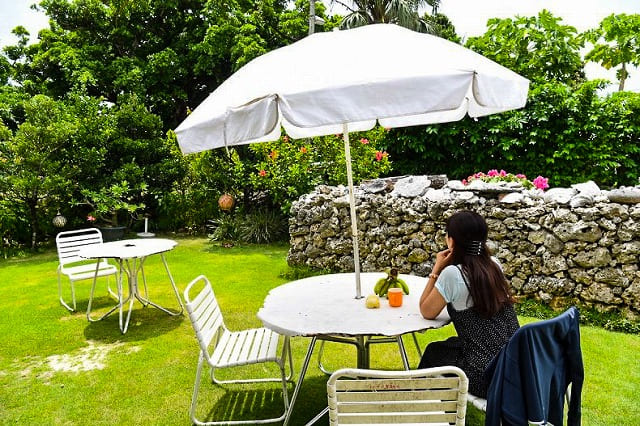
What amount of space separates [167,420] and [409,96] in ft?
8.86

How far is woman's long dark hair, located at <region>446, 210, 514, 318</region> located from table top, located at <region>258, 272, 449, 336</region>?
262mm

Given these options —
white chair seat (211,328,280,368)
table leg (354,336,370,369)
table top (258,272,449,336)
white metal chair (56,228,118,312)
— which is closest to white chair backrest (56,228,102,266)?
white metal chair (56,228,118,312)

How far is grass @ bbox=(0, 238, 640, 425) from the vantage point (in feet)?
11.1

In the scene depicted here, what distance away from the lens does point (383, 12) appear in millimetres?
15180

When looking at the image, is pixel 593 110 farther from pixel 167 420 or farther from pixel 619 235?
pixel 167 420

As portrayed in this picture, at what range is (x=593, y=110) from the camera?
8586 millimetres

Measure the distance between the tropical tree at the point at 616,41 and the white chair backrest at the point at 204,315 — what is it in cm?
1205

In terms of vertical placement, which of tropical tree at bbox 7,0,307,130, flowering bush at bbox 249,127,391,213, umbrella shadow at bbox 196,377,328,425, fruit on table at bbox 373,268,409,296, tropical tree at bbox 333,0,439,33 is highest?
tropical tree at bbox 333,0,439,33

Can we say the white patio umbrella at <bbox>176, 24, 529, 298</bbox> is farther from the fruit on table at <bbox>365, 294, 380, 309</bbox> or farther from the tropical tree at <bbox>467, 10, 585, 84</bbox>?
the tropical tree at <bbox>467, 10, 585, 84</bbox>

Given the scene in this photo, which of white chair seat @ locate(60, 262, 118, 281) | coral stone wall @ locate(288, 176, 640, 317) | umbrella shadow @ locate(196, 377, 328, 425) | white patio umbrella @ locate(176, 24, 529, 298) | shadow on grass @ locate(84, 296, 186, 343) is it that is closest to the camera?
white patio umbrella @ locate(176, 24, 529, 298)

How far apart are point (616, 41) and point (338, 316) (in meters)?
13.2

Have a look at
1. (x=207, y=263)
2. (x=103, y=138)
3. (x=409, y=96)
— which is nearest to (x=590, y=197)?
(x=409, y=96)

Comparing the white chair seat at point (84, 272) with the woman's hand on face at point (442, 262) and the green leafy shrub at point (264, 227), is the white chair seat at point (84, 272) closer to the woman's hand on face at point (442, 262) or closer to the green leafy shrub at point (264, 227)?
the woman's hand on face at point (442, 262)

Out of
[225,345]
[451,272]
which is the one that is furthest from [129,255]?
[451,272]
